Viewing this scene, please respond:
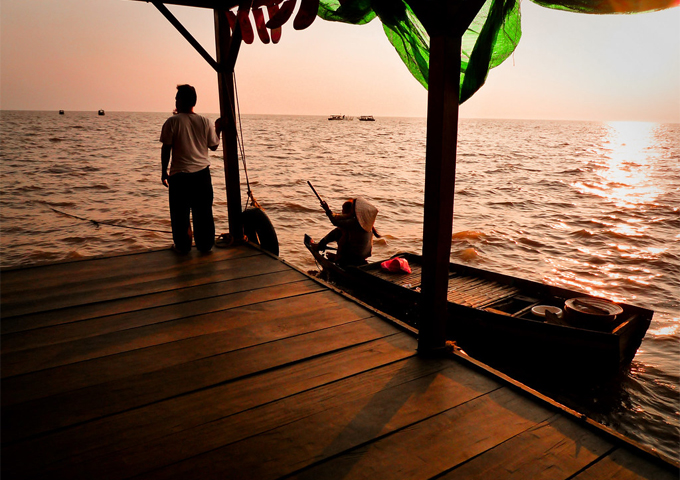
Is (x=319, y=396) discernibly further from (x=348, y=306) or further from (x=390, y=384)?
(x=348, y=306)

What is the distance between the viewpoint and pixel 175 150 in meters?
4.52

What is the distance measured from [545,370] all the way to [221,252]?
3.99 metres

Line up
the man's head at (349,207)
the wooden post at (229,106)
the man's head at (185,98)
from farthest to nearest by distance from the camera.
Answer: the man's head at (349,207) → the wooden post at (229,106) → the man's head at (185,98)

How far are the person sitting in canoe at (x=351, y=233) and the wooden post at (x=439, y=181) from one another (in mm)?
3232

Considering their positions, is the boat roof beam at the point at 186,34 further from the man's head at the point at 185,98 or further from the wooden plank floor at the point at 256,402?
the wooden plank floor at the point at 256,402

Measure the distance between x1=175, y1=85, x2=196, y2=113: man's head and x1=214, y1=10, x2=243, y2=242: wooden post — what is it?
0.82 metres

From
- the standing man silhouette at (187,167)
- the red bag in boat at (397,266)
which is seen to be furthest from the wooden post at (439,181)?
the red bag in boat at (397,266)

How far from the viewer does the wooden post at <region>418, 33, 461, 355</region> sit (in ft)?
8.01

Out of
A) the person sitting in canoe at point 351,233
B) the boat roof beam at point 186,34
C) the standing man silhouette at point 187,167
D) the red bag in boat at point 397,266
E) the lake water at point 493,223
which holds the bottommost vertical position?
the lake water at point 493,223

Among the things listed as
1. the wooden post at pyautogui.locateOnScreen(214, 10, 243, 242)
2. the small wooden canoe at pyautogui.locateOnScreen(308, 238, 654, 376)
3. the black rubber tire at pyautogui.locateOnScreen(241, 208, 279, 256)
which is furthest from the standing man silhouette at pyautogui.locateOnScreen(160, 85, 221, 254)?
the small wooden canoe at pyautogui.locateOnScreen(308, 238, 654, 376)

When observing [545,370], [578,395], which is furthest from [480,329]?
[578,395]

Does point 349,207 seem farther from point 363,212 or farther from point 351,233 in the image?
point 351,233

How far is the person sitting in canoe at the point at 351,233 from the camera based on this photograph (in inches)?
237

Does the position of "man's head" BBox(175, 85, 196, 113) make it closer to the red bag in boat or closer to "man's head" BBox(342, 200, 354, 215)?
"man's head" BBox(342, 200, 354, 215)
